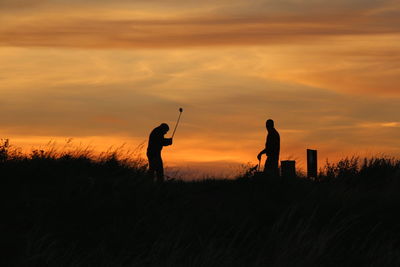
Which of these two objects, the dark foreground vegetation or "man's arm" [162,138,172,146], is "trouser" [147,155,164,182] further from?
the dark foreground vegetation

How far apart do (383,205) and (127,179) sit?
6.06m

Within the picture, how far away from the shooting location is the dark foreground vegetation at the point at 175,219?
560 inches

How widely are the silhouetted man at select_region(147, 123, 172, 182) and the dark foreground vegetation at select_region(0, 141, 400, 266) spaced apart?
2.71 m

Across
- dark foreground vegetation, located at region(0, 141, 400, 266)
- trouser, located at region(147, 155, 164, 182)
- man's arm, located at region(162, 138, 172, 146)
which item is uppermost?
man's arm, located at region(162, 138, 172, 146)

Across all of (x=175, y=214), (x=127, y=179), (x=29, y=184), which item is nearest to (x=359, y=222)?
(x=175, y=214)

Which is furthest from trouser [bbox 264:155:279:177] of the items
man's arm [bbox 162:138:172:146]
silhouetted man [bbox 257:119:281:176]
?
man's arm [bbox 162:138:172:146]

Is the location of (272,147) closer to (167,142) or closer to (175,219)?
(167,142)

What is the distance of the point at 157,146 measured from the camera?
24.5 meters

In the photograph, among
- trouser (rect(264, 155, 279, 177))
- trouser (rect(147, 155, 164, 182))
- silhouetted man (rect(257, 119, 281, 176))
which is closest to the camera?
trouser (rect(264, 155, 279, 177))

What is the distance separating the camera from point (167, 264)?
510 inches

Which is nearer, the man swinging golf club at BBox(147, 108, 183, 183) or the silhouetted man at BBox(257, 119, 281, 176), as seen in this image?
the silhouetted man at BBox(257, 119, 281, 176)

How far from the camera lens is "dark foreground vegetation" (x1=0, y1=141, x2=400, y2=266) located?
14.2 meters

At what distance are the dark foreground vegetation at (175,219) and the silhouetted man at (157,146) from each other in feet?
8.88

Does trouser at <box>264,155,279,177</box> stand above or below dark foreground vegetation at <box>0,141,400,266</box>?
above
